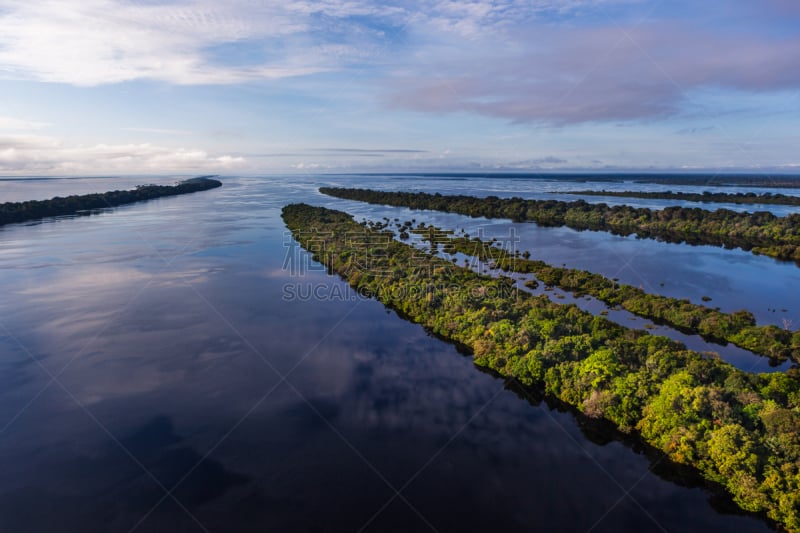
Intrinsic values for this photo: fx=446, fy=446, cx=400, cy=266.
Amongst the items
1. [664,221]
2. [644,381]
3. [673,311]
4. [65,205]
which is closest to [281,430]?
[644,381]

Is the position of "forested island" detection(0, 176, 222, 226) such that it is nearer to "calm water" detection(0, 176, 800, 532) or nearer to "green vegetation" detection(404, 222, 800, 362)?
"calm water" detection(0, 176, 800, 532)

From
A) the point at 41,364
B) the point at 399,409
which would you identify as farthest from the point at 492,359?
the point at 41,364

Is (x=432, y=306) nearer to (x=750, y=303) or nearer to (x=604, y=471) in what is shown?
(x=604, y=471)

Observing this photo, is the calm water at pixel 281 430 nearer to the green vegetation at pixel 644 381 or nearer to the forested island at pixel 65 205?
the green vegetation at pixel 644 381

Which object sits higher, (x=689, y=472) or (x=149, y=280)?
(x=149, y=280)

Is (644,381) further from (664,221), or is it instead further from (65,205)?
(65,205)

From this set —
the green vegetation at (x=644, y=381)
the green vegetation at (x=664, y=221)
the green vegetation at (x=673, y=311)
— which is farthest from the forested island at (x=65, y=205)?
the green vegetation at (x=673, y=311)
